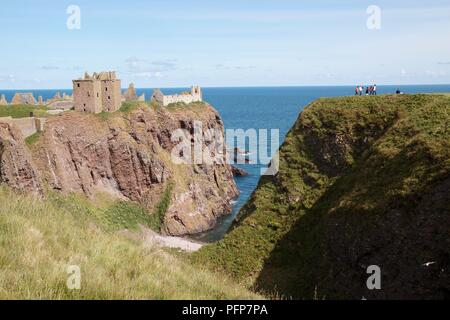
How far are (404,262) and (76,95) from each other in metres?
53.4

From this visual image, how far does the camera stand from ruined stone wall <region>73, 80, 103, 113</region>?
62.1m

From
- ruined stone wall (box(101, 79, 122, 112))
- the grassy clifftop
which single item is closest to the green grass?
ruined stone wall (box(101, 79, 122, 112))

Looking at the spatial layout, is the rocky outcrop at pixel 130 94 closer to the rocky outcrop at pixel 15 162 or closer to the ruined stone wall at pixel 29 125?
the ruined stone wall at pixel 29 125

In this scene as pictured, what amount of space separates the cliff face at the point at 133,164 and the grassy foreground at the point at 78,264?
134 ft

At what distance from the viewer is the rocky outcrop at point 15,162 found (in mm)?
45094

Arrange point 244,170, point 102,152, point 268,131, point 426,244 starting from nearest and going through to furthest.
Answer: point 426,244 → point 102,152 → point 244,170 → point 268,131

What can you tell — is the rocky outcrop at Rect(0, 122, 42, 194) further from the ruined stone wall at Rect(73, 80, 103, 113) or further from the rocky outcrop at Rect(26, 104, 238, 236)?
the ruined stone wall at Rect(73, 80, 103, 113)

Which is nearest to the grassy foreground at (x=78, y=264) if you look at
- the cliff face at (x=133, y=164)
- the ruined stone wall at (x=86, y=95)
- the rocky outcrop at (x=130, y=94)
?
the cliff face at (x=133, y=164)

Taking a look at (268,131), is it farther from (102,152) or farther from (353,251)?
(353,251)

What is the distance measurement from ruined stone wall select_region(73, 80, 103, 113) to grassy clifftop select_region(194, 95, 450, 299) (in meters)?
36.4

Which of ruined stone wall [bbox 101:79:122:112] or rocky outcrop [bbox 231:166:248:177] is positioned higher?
ruined stone wall [bbox 101:79:122:112]
